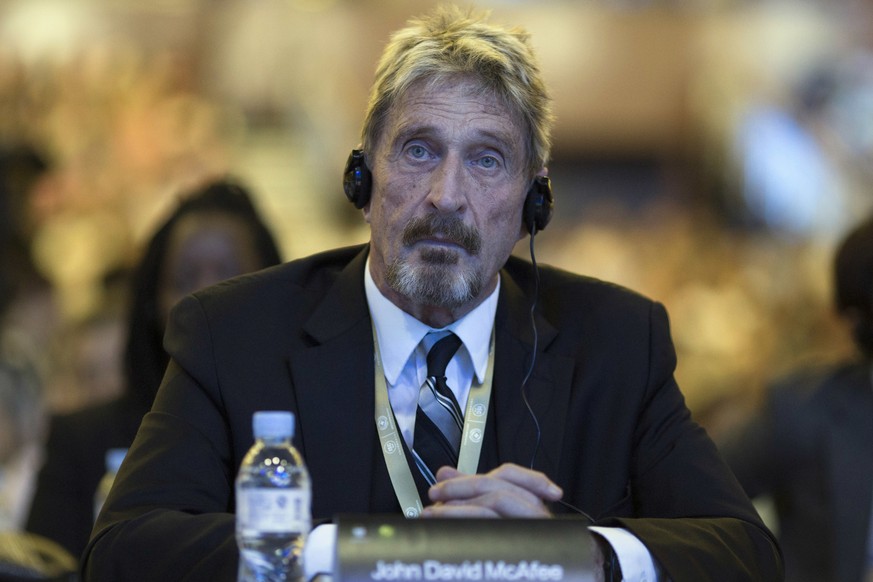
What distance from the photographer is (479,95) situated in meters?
2.31

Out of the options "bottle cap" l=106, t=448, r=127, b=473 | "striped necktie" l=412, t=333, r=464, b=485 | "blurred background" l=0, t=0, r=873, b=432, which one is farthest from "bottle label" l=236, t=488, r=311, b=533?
"blurred background" l=0, t=0, r=873, b=432

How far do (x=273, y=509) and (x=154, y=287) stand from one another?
82.9 inches

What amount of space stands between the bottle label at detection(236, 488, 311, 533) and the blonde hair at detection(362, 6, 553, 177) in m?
0.94

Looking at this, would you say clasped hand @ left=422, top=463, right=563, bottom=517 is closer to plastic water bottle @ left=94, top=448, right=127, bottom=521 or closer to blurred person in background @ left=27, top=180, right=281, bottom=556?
plastic water bottle @ left=94, top=448, right=127, bottom=521

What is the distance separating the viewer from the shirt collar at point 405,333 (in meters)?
2.36

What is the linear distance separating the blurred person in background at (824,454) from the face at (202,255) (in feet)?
4.55

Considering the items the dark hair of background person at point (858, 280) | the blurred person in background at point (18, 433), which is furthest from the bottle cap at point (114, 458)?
the dark hair of background person at point (858, 280)

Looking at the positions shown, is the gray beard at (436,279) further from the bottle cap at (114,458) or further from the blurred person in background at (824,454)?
the blurred person in background at (824,454)

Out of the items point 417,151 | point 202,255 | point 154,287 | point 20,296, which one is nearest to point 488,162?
point 417,151

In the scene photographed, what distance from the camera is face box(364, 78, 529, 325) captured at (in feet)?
7.47

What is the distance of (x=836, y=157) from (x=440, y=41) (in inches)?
465

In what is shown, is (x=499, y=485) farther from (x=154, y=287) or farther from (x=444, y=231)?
(x=154, y=287)

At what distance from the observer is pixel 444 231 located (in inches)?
89.6

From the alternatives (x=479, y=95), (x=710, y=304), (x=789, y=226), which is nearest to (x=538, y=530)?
(x=479, y=95)
